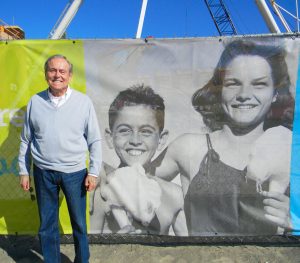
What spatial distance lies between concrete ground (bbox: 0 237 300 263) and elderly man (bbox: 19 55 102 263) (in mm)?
541

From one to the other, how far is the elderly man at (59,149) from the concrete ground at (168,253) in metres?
0.54

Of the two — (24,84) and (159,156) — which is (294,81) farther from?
(24,84)

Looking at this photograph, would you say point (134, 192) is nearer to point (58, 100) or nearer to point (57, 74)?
point (58, 100)

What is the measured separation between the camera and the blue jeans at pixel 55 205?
10.0 feet

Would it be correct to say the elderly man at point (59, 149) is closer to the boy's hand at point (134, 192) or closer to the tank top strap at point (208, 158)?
the boy's hand at point (134, 192)

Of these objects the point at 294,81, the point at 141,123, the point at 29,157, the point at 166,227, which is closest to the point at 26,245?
the point at 29,157

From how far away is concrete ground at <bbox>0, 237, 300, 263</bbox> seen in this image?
11.9 ft

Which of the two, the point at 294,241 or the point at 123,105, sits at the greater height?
the point at 123,105

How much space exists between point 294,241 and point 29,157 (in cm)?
297

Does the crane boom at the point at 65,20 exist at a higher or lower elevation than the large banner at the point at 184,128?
higher

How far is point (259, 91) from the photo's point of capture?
11.8 feet

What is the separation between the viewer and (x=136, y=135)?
3.74 m

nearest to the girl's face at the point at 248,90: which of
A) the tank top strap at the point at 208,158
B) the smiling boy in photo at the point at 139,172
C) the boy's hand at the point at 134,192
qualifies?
the tank top strap at the point at 208,158

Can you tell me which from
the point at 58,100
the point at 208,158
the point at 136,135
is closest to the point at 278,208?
the point at 208,158
